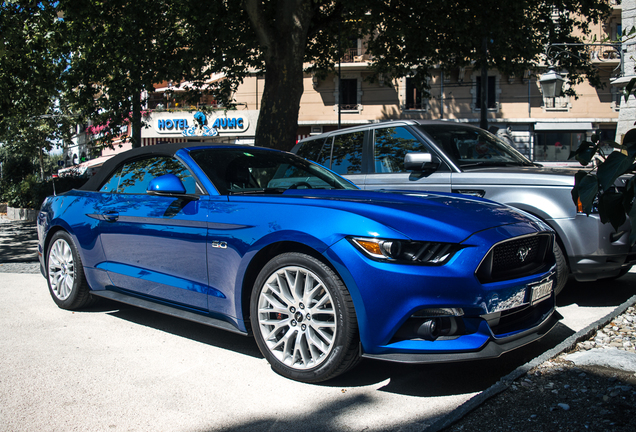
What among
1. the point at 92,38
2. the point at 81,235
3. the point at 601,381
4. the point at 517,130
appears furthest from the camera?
the point at 517,130

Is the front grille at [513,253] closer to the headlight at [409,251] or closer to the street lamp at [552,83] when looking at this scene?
the headlight at [409,251]

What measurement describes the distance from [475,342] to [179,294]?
2.10 metres

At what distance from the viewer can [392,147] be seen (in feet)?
20.1

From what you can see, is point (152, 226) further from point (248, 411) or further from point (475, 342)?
point (475, 342)

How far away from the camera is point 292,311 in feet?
10.8

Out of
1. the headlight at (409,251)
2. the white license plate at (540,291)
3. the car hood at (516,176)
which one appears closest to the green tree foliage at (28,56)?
the car hood at (516,176)

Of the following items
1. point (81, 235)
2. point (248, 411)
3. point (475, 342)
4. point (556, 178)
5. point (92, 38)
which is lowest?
point (248, 411)

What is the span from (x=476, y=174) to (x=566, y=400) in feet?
9.70

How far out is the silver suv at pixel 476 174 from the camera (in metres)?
4.77

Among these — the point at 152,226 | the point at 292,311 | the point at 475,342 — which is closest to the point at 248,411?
the point at 292,311

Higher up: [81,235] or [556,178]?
[556,178]

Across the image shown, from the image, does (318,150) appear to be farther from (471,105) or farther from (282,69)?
(471,105)

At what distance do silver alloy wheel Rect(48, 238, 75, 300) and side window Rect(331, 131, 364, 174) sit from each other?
3110 mm

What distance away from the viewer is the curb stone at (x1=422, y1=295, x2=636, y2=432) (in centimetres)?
246
